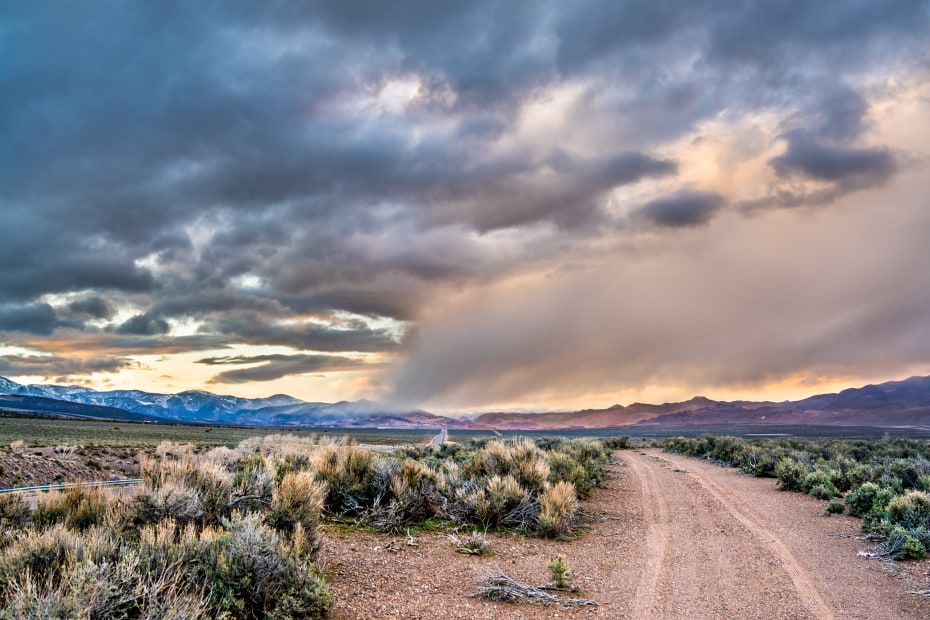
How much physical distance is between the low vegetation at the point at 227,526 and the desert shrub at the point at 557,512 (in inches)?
1.3

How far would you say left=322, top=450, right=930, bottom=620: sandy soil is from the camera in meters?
7.39

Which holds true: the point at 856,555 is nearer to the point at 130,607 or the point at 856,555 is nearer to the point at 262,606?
the point at 262,606

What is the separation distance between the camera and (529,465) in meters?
14.4

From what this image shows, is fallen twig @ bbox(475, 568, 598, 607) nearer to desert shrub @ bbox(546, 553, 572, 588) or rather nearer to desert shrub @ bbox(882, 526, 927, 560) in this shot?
desert shrub @ bbox(546, 553, 572, 588)

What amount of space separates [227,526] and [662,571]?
6804 mm

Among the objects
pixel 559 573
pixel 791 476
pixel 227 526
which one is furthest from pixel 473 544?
pixel 791 476

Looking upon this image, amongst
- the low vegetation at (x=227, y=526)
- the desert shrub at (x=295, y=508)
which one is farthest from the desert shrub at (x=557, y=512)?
the desert shrub at (x=295, y=508)

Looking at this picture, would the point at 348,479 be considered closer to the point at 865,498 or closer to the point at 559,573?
the point at 559,573

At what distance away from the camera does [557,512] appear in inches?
458

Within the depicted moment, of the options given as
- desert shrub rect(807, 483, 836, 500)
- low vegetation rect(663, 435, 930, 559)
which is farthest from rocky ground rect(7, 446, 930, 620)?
desert shrub rect(807, 483, 836, 500)

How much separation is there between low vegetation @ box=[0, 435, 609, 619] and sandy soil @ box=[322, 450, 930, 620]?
75 centimetres

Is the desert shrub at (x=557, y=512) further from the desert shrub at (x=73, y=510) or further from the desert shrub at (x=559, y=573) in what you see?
the desert shrub at (x=73, y=510)

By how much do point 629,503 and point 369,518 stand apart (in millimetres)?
7780

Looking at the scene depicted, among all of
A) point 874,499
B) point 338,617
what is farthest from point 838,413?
point 338,617
